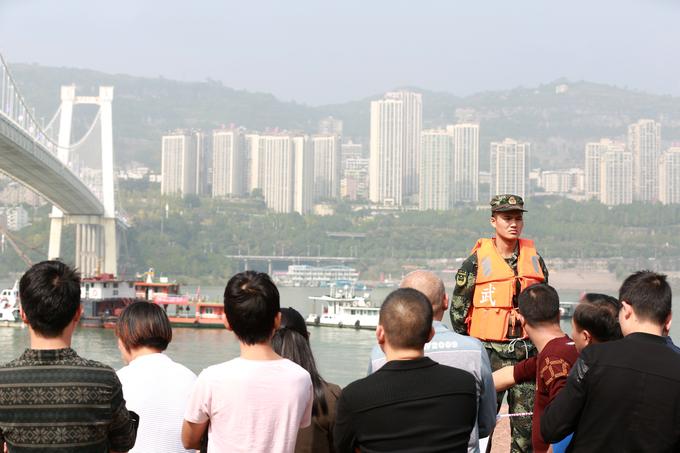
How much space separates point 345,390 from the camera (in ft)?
6.50

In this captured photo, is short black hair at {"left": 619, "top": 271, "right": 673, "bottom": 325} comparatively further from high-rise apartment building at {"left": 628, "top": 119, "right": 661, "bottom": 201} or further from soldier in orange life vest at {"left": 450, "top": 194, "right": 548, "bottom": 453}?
high-rise apartment building at {"left": 628, "top": 119, "right": 661, "bottom": 201}

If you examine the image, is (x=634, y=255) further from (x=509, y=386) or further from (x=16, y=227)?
(x=509, y=386)

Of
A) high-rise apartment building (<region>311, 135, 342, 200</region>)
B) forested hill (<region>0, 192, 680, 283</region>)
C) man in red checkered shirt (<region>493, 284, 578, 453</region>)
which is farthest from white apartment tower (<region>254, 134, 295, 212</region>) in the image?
man in red checkered shirt (<region>493, 284, 578, 453</region>)

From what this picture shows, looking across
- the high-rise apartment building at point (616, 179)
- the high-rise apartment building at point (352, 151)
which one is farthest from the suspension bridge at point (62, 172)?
the high-rise apartment building at point (352, 151)

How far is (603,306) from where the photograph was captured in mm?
2475

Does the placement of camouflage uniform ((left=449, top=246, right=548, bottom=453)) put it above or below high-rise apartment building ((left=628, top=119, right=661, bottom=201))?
below

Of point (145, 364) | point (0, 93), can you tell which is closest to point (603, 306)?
point (145, 364)

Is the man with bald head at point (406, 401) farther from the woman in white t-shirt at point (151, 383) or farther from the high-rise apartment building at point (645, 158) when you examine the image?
the high-rise apartment building at point (645, 158)

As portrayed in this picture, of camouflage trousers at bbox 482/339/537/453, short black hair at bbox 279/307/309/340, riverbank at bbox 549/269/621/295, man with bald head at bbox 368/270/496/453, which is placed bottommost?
riverbank at bbox 549/269/621/295

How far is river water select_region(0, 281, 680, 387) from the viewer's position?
63.2 ft

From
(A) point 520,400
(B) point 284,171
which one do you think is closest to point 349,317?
(A) point 520,400

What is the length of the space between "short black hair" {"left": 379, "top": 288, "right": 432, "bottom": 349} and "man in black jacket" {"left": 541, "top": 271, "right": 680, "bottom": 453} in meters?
0.29

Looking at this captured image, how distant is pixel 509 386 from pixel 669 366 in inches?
26.5

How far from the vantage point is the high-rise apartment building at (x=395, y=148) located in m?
105
